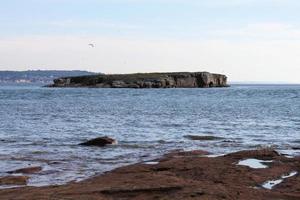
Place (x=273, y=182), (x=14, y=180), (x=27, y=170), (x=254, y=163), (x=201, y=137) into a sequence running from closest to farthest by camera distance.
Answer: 1. (x=273, y=182)
2. (x=14, y=180)
3. (x=27, y=170)
4. (x=254, y=163)
5. (x=201, y=137)

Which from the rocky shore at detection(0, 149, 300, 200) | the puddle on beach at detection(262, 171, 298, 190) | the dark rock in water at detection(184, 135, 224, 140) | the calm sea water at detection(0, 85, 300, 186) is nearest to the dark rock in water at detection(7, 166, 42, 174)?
the calm sea water at detection(0, 85, 300, 186)

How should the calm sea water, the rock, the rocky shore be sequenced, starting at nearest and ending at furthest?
1. the rocky shore
2. the rock
3. the calm sea water

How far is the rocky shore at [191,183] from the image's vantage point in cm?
1591

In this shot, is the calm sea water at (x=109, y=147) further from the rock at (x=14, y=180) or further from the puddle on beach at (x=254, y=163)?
the puddle on beach at (x=254, y=163)

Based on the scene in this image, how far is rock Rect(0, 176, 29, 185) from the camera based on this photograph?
19453 mm

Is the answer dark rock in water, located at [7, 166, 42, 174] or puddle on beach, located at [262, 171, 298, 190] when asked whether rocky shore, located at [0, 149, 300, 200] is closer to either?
puddle on beach, located at [262, 171, 298, 190]

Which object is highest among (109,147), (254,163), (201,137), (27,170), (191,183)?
(191,183)

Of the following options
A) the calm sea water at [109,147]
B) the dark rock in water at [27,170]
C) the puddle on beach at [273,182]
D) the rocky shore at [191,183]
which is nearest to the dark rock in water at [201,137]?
the calm sea water at [109,147]

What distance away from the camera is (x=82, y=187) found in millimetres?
17453

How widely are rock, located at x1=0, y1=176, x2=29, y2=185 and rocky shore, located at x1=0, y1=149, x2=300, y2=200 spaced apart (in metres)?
1.89

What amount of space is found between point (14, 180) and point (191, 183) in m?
6.39

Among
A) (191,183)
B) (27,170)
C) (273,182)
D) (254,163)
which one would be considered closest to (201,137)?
(254,163)

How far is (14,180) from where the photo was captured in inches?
782

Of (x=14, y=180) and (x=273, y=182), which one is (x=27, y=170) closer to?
(x=14, y=180)
